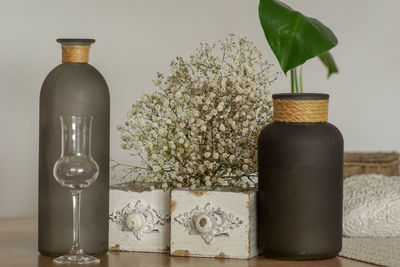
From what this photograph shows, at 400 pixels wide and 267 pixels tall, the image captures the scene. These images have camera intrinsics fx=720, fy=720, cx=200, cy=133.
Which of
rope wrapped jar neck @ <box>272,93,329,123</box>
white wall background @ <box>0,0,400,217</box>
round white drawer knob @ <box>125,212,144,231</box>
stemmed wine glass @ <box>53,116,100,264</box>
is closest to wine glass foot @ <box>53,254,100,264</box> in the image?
stemmed wine glass @ <box>53,116,100,264</box>

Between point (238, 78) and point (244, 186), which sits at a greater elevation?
point (238, 78)

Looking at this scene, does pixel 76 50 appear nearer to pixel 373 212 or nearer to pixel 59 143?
pixel 59 143

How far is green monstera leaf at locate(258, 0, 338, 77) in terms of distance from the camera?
4.02ft

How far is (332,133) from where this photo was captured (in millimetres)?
1236

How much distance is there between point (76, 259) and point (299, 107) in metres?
0.45

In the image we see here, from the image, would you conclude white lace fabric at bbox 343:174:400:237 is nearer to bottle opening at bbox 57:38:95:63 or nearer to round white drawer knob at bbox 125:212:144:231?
round white drawer knob at bbox 125:212:144:231

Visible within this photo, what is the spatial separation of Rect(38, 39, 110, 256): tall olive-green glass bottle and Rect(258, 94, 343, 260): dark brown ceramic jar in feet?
0.93

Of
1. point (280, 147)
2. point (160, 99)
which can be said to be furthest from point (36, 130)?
point (280, 147)

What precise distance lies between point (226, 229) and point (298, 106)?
0.25 meters

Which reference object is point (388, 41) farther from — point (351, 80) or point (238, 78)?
point (238, 78)

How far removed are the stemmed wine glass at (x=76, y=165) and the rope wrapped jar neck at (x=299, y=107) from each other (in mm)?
327

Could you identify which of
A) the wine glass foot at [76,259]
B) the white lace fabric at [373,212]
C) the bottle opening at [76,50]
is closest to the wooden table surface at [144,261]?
the wine glass foot at [76,259]

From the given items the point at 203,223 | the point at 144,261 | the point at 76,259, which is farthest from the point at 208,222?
the point at 76,259

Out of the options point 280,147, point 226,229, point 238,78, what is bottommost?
point 226,229
